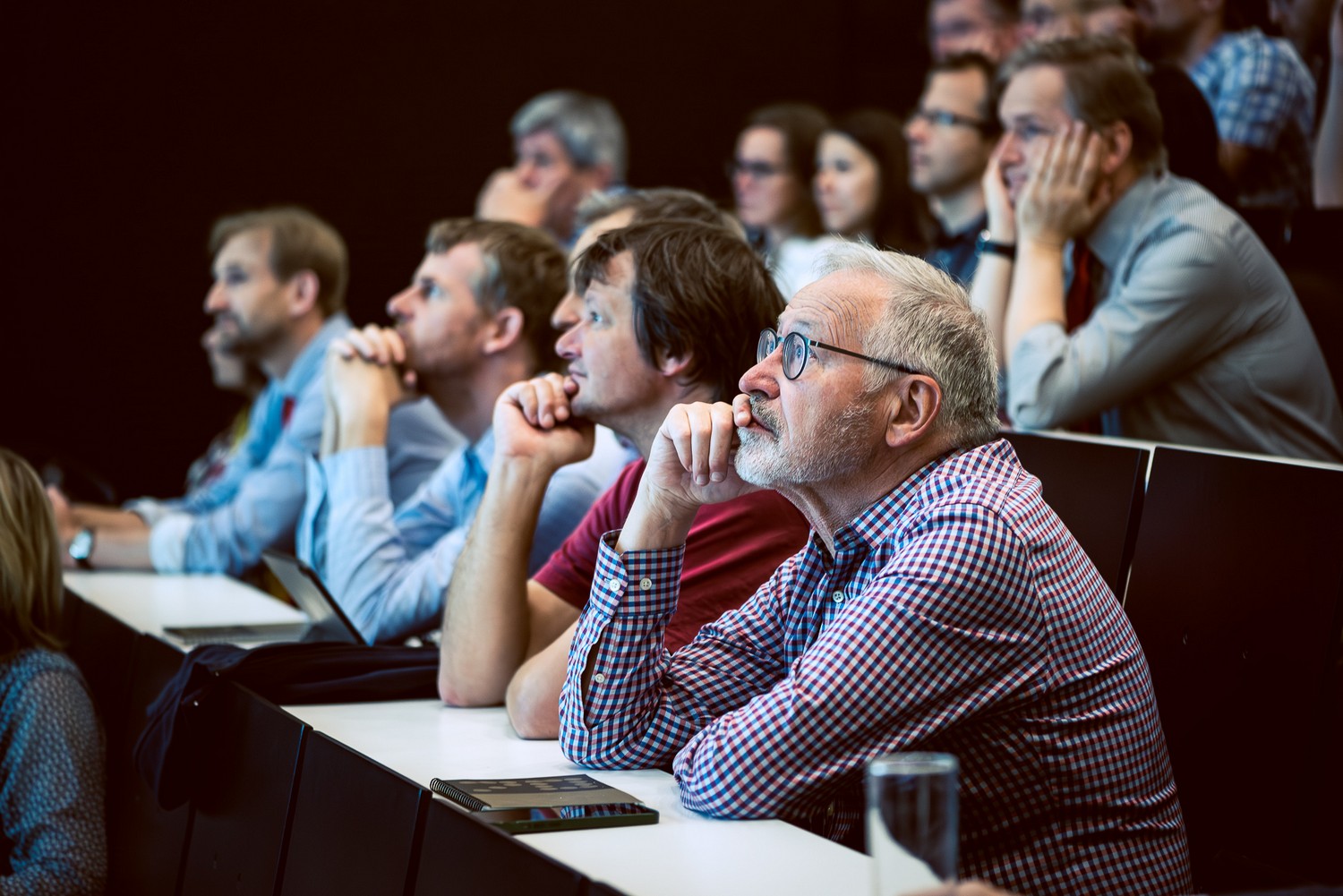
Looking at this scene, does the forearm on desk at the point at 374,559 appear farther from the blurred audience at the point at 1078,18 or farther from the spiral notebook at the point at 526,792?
the blurred audience at the point at 1078,18

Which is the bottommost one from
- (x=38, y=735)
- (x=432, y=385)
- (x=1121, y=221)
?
(x=38, y=735)

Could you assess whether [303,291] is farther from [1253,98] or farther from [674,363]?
[1253,98]

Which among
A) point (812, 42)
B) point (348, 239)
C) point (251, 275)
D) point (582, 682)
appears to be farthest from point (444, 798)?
point (812, 42)

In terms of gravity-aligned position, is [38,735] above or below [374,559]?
below

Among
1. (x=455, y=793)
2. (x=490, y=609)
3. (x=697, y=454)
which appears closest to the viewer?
(x=455, y=793)

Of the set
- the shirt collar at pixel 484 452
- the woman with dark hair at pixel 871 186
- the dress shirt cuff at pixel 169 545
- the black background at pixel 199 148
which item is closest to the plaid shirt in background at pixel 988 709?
the shirt collar at pixel 484 452

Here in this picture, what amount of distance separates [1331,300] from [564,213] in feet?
8.54

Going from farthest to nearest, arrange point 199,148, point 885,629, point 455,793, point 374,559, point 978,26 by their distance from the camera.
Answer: point 199,148
point 978,26
point 374,559
point 455,793
point 885,629

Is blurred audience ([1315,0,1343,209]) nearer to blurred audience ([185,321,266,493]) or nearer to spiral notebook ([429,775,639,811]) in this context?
spiral notebook ([429,775,639,811])

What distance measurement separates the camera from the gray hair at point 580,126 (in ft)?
15.6

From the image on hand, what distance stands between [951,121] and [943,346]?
2273mm

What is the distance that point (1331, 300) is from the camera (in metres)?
2.80

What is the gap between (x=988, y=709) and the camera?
1.50 meters

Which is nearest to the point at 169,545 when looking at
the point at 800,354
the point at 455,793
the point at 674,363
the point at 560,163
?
the point at 674,363
